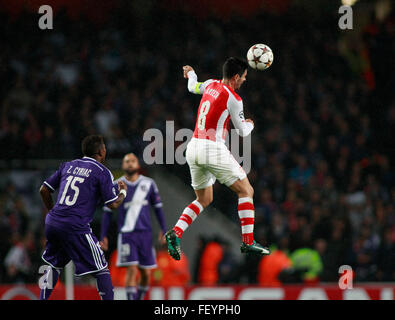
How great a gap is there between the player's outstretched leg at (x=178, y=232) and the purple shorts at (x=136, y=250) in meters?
2.57

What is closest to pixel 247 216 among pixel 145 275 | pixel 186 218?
pixel 186 218

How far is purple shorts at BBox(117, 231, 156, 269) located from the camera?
10180 millimetres

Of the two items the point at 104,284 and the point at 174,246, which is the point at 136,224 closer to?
the point at 174,246

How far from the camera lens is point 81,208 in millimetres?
7012

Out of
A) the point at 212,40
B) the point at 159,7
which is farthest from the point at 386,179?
the point at 159,7

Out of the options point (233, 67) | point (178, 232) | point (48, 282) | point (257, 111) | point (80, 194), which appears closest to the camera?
point (80, 194)

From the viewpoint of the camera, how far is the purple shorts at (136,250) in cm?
1018

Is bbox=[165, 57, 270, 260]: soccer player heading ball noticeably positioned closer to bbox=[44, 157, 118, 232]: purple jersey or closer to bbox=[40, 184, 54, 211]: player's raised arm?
bbox=[44, 157, 118, 232]: purple jersey

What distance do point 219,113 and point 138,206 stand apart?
10.6 feet

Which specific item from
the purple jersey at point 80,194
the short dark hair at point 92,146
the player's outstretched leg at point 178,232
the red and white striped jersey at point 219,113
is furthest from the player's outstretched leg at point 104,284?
the red and white striped jersey at point 219,113

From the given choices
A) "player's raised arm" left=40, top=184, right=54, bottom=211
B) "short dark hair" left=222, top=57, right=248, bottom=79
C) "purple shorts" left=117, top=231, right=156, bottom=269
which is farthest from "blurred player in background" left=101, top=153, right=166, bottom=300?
"short dark hair" left=222, top=57, right=248, bottom=79

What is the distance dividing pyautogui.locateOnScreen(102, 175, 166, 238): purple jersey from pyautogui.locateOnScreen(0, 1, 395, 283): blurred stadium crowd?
281cm

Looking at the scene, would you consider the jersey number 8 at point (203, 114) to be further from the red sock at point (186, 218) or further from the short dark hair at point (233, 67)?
the red sock at point (186, 218)

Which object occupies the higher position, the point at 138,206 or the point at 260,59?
the point at 260,59
